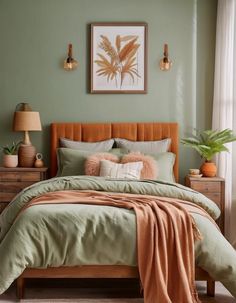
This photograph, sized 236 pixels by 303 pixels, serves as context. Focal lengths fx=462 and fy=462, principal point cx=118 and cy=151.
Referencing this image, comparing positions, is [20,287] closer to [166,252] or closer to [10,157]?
[166,252]

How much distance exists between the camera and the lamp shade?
5.21 metres

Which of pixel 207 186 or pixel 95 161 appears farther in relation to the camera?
pixel 207 186

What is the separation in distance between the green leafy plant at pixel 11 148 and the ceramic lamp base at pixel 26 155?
0.09m

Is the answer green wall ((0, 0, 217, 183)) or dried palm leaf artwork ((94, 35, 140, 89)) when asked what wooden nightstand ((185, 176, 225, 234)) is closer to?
green wall ((0, 0, 217, 183))

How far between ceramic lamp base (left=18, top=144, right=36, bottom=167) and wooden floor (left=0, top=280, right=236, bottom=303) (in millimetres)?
1802

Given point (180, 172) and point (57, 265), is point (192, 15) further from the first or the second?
point (57, 265)

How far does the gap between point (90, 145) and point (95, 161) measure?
21.5 inches

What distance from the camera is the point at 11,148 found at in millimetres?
5371

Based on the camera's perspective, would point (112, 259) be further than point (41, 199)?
No

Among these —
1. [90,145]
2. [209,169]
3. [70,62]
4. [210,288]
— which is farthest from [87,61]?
[210,288]

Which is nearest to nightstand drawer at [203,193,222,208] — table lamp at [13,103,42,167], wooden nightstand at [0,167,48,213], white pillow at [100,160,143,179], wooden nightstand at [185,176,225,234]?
wooden nightstand at [185,176,225,234]

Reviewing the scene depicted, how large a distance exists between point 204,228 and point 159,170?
1.62m

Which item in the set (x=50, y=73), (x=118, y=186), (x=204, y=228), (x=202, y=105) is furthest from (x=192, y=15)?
(x=204, y=228)

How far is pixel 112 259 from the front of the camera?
3.30 metres
